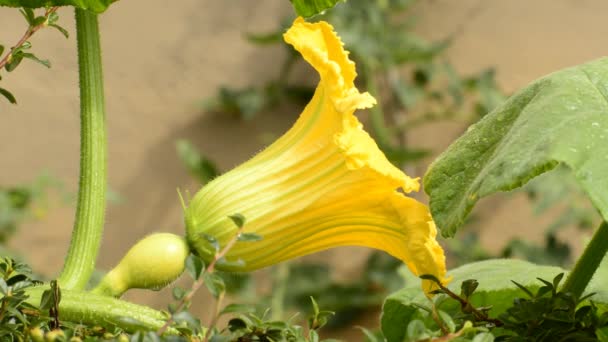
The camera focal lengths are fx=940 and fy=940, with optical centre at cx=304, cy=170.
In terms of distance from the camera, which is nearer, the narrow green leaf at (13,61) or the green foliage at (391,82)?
the narrow green leaf at (13,61)

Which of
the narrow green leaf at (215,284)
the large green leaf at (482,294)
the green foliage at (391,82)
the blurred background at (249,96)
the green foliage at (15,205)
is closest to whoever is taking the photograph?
the narrow green leaf at (215,284)

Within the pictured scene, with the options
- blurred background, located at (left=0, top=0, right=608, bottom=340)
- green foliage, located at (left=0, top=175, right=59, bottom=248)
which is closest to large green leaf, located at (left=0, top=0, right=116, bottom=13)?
green foliage, located at (left=0, top=175, right=59, bottom=248)

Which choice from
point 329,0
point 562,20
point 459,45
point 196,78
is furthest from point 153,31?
point 329,0

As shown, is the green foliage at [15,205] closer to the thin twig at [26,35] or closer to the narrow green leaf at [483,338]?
the thin twig at [26,35]

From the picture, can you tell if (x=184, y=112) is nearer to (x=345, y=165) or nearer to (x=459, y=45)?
(x=459, y=45)

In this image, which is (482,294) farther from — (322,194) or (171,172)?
(171,172)

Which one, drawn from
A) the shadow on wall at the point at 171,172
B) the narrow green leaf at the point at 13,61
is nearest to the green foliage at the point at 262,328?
the narrow green leaf at the point at 13,61
